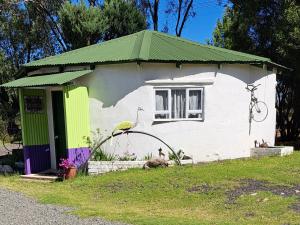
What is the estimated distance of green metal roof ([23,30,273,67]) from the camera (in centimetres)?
1267

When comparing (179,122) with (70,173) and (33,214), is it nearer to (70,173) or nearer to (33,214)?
(70,173)

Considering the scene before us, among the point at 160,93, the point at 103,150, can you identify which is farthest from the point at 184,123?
the point at 103,150

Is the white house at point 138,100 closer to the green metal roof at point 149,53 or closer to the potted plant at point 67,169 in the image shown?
the green metal roof at point 149,53

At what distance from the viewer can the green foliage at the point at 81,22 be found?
2361cm

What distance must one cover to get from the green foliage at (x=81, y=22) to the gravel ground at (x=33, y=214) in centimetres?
1566

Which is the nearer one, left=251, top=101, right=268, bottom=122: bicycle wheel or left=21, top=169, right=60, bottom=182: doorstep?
left=21, top=169, right=60, bottom=182: doorstep

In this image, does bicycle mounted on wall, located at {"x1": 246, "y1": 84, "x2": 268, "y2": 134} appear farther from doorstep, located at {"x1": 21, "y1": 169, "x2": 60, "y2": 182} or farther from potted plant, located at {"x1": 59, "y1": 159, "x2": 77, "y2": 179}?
doorstep, located at {"x1": 21, "y1": 169, "x2": 60, "y2": 182}

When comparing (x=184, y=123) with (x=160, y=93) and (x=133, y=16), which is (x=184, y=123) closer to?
(x=160, y=93)

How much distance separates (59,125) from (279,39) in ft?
32.4

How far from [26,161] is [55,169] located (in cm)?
96

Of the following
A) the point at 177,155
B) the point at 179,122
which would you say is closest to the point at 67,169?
the point at 177,155

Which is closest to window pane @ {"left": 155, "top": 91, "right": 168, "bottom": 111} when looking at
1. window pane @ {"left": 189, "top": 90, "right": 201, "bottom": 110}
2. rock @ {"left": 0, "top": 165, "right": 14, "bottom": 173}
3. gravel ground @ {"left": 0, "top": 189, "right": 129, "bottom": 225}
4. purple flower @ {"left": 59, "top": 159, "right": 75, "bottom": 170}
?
window pane @ {"left": 189, "top": 90, "right": 201, "bottom": 110}

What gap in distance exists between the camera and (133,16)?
24.6 metres

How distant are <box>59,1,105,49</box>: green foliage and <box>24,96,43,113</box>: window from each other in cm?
1116
